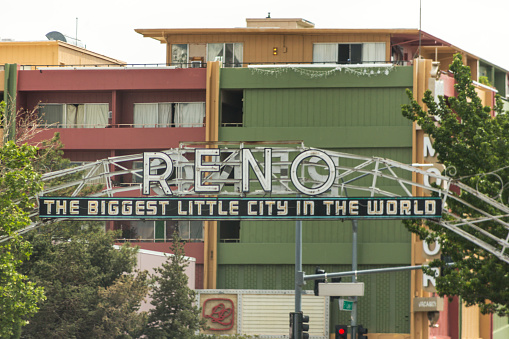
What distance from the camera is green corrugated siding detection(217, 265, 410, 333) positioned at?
5881 centimetres

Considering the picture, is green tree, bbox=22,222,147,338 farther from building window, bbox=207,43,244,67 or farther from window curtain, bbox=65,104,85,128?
building window, bbox=207,43,244,67

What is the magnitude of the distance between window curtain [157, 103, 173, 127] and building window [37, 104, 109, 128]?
10.5 feet

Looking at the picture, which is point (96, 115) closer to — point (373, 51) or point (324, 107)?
point (324, 107)

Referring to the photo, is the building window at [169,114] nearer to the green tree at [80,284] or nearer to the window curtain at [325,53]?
the window curtain at [325,53]

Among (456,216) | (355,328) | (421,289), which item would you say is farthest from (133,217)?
(421,289)

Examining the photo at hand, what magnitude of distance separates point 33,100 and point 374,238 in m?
21.7

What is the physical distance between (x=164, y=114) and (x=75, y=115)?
5.41 meters

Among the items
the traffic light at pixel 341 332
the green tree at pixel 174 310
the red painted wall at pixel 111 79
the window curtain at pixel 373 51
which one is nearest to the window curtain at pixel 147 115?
the red painted wall at pixel 111 79

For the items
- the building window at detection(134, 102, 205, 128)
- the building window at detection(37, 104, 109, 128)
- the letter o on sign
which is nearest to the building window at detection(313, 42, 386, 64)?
the building window at detection(134, 102, 205, 128)

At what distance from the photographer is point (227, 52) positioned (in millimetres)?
66188

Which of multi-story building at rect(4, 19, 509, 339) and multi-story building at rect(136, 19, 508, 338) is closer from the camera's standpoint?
multi-story building at rect(136, 19, 508, 338)

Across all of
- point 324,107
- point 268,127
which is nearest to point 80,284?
point 268,127

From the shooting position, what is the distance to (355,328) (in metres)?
42.8

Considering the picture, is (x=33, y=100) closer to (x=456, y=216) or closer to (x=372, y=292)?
(x=372, y=292)
